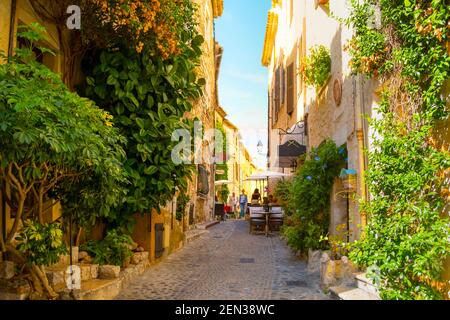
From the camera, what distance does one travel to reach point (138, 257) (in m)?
8.39

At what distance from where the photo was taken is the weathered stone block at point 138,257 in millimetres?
8242

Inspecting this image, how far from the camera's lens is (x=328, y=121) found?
10.2m

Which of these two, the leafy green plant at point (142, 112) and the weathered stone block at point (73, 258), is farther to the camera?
the leafy green plant at point (142, 112)

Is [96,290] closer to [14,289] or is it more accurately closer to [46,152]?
[14,289]

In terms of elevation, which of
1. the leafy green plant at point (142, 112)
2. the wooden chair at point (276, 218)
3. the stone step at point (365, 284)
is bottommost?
the stone step at point (365, 284)

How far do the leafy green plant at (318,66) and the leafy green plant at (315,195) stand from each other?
173 cm

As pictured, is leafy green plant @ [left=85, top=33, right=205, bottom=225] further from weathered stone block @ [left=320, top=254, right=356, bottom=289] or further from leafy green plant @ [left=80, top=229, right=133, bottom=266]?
weathered stone block @ [left=320, top=254, right=356, bottom=289]

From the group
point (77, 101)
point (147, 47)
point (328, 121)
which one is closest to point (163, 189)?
point (147, 47)

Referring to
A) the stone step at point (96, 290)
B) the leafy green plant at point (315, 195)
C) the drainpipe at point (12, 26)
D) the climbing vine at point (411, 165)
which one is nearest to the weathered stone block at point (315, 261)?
the leafy green plant at point (315, 195)

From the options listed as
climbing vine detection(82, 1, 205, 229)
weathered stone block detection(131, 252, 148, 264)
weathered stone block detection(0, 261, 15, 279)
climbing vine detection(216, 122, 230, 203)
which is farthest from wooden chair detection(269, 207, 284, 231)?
climbing vine detection(216, 122, 230, 203)

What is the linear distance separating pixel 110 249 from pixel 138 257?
0.86 meters

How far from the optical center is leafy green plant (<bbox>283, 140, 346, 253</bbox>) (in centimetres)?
888

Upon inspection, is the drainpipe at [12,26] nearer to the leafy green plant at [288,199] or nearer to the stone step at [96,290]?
the stone step at [96,290]
